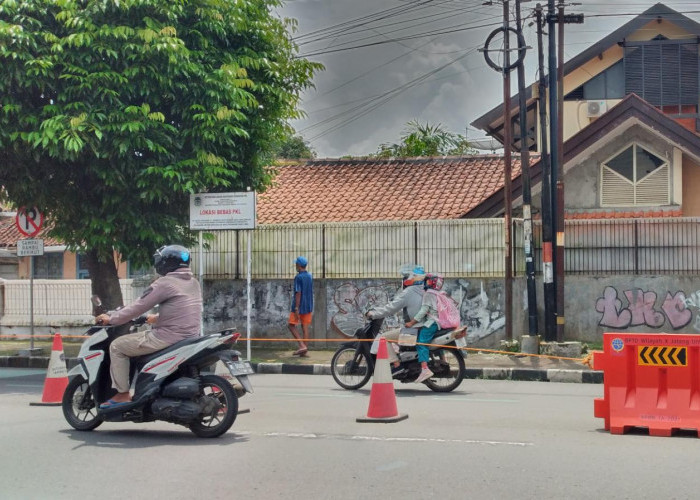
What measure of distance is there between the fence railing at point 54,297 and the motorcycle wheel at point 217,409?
48.6ft

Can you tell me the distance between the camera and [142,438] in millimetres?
9023

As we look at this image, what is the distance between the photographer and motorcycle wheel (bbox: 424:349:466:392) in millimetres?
12761

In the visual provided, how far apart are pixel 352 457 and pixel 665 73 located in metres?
23.0

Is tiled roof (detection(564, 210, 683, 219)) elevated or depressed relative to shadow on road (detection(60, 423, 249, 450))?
elevated

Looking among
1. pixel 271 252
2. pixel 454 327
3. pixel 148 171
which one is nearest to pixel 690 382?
pixel 454 327

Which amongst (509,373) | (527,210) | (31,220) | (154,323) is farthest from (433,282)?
(31,220)

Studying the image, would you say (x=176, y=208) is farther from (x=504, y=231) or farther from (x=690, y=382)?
(x=690, y=382)

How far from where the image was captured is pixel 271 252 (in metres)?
21.3

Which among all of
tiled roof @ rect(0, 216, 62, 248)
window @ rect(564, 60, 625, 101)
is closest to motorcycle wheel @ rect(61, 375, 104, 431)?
tiled roof @ rect(0, 216, 62, 248)

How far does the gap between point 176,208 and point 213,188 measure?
31.1 inches

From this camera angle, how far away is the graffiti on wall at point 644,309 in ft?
65.4

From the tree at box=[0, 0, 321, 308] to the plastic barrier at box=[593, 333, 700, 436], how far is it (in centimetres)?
892

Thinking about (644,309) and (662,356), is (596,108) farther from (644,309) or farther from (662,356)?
(662,356)

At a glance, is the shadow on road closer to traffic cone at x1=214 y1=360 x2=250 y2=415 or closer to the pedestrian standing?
traffic cone at x1=214 y1=360 x2=250 y2=415
